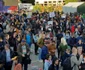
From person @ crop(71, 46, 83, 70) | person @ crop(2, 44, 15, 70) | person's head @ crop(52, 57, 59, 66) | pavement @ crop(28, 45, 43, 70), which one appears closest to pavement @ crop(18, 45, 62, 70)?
pavement @ crop(28, 45, 43, 70)

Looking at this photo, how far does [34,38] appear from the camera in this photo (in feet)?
61.0

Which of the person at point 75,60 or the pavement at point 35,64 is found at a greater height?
the person at point 75,60

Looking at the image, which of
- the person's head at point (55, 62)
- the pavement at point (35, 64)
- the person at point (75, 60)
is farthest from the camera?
the pavement at point (35, 64)

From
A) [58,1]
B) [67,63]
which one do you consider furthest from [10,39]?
[58,1]

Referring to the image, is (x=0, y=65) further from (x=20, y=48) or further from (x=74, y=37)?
(x=74, y=37)

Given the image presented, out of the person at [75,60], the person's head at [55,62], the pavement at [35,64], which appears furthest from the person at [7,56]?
the pavement at [35,64]

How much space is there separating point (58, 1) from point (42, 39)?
340ft

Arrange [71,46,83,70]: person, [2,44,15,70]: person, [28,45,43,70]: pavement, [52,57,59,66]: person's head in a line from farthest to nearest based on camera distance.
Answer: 1. [28,45,43,70]: pavement
2. [2,44,15,70]: person
3. [52,57,59,66]: person's head
4. [71,46,83,70]: person

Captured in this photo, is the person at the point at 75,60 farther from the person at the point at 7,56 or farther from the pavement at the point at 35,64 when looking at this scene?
the pavement at the point at 35,64

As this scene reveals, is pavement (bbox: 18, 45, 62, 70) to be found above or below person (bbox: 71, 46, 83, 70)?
below

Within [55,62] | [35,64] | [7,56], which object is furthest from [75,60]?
[35,64]

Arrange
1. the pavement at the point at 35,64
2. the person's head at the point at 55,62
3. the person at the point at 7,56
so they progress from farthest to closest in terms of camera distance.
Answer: the pavement at the point at 35,64 < the person at the point at 7,56 < the person's head at the point at 55,62

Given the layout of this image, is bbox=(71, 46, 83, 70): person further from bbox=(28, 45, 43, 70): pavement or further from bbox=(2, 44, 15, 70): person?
bbox=(28, 45, 43, 70): pavement

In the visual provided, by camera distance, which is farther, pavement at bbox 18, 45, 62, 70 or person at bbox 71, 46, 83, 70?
pavement at bbox 18, 45, 62, 70
